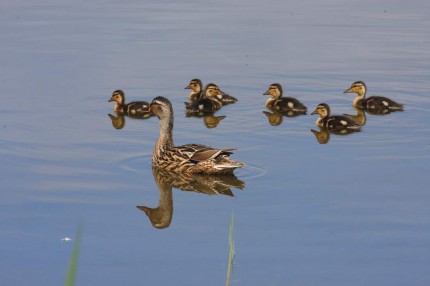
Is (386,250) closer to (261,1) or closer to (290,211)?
(290,211)

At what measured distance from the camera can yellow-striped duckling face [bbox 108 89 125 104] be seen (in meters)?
10.9

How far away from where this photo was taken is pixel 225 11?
1653 centimetres

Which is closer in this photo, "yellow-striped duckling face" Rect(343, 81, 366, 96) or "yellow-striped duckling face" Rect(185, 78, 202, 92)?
"yellow-striped duckling face" Rect(343, 81, 366, 96)

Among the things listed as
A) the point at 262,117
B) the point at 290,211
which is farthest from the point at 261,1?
the point at 290,211

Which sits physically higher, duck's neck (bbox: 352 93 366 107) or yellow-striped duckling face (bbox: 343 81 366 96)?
yellow-striped duckling face (bbox: 343 81 366 96)

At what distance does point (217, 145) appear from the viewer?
927 cm

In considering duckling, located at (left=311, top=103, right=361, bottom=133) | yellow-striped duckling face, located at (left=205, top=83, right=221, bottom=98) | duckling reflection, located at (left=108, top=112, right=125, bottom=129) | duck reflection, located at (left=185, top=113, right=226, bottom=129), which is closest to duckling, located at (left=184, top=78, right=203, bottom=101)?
yellow-striped duckling face, located at (left=205, top=83, right=221, bottom=98)

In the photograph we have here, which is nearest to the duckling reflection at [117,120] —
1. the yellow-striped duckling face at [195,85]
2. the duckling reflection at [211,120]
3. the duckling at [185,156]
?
the duckling reflection at [211,120]

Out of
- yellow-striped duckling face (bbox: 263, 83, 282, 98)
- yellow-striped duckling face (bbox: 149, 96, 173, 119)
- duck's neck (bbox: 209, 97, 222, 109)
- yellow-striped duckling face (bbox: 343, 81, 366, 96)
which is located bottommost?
yellow-striped duckling face (bbox: 149, 96, 173, 119)

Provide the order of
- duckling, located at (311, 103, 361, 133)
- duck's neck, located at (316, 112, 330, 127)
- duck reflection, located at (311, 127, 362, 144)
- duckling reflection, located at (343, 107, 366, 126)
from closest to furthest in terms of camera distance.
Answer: duck reflection, located at (311, 127, 362, 144) < duckling, located at (311, 103, 361, 133) < duck's neck, located at (316, 112, 330, 127) < duckling reflection, located at (343, 107, 366, 126)

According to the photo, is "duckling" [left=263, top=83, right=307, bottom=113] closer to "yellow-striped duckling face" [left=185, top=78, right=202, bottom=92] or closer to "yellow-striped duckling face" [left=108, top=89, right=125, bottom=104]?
"yellow-striped duckling face" [left=185, top=78, right=202, bottom=92]

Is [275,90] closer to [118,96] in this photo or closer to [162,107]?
[118,96]

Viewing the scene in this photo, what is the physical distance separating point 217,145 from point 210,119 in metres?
1.42

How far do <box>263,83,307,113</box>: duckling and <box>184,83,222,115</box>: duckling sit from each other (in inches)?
20.4
